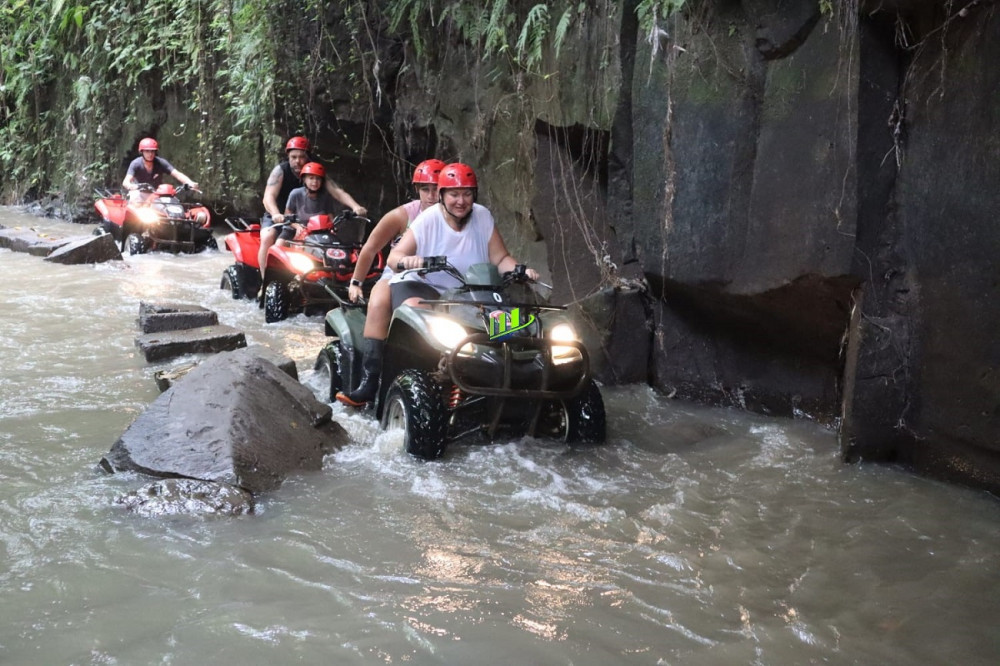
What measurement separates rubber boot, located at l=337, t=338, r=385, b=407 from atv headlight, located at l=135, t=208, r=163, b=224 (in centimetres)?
902

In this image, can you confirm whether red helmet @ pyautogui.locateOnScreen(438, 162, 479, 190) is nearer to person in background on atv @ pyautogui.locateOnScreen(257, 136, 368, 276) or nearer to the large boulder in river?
the large boulder in river

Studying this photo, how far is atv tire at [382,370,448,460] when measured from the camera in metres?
5.63

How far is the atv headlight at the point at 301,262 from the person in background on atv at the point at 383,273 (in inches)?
97.1

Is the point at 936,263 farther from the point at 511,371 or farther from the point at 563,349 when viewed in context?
the point at 511,371

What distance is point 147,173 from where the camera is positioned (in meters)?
15.2

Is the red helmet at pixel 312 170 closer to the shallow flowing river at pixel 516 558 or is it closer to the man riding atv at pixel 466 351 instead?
the man riding atv at pixel 466 351

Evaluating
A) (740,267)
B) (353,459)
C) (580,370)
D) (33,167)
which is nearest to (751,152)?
(740,267)

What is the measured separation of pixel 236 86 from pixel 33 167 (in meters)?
9.82

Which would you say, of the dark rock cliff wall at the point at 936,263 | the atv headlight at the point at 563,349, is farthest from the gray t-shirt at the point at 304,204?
the dark rock cliff wall at the point at 936,263

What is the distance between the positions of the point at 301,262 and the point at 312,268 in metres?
0.23

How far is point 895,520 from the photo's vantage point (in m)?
4.98

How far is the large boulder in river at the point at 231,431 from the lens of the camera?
5117 mm

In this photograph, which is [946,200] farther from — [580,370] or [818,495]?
[580,370]

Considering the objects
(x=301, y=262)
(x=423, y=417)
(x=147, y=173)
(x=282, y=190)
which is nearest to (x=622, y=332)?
(x=423, y=417)
